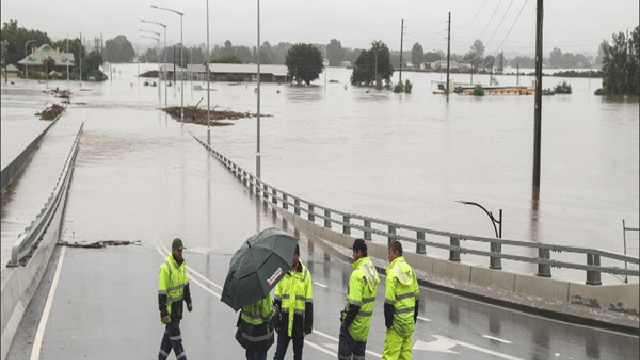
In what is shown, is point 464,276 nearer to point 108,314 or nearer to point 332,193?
point 108,314

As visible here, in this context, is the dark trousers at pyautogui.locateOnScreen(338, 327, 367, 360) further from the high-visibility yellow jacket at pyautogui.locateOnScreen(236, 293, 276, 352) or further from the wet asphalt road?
the wet asphalt road

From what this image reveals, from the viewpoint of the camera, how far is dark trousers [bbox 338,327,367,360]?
32.1 feet

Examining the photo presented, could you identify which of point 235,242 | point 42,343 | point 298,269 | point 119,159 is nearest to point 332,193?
point 235,242

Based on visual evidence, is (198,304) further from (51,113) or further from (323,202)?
(51,113)

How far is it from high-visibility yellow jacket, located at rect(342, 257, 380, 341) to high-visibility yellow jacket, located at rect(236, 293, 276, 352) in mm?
Result: 888

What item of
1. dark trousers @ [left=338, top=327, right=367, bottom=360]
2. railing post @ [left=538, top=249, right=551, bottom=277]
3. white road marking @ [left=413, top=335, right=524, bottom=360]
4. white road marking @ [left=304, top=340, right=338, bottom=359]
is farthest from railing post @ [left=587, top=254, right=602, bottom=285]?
dark trousers @ [left=338, top=327, right=367, bottom=360]

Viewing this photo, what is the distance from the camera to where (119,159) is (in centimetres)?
5238

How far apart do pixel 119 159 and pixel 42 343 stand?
134 feet

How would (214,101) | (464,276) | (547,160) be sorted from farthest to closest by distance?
(214,101)
(547,160)
(464,276)

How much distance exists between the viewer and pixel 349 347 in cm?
978

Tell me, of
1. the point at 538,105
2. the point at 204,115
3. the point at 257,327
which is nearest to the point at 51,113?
the point at 204,115

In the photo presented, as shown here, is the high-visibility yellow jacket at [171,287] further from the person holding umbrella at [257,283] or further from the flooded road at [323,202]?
the flooded road at [323,202]

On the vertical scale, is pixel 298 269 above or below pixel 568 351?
above

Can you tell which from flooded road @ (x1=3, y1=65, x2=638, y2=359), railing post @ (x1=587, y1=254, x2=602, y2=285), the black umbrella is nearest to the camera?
the black umbrella
